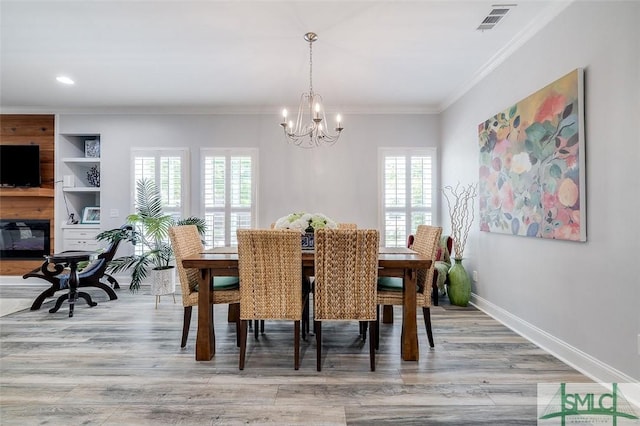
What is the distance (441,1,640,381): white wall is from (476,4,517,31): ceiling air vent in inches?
15.1

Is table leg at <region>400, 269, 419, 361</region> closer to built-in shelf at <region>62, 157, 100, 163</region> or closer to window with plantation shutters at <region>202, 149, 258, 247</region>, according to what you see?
window with plantation shutters at <region>202, 149, 258, 247</region>

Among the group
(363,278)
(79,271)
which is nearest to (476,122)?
(363,278)

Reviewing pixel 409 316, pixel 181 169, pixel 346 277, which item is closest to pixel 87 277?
pixel 181 169

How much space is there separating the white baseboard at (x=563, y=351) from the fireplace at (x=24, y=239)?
6.32 metres

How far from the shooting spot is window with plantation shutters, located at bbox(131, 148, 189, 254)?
16.1ft

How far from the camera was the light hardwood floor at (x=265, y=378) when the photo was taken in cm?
180

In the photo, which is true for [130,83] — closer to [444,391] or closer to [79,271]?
[79,271]

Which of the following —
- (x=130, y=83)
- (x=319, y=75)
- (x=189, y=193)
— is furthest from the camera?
(x=189, y=193)

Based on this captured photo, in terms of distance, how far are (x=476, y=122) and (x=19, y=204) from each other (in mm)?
6713

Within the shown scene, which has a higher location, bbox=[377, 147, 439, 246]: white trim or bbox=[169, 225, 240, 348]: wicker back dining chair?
bbox=[377, 147, 439, 246]: white trim

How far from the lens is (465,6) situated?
2.45 m

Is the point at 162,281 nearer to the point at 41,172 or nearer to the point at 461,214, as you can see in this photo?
the point at 41,172

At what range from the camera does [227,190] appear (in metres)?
4.92

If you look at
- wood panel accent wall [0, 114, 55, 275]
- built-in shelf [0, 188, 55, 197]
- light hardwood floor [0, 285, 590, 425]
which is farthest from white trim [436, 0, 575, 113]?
built-in shelf [0, 188, 55, 197]
